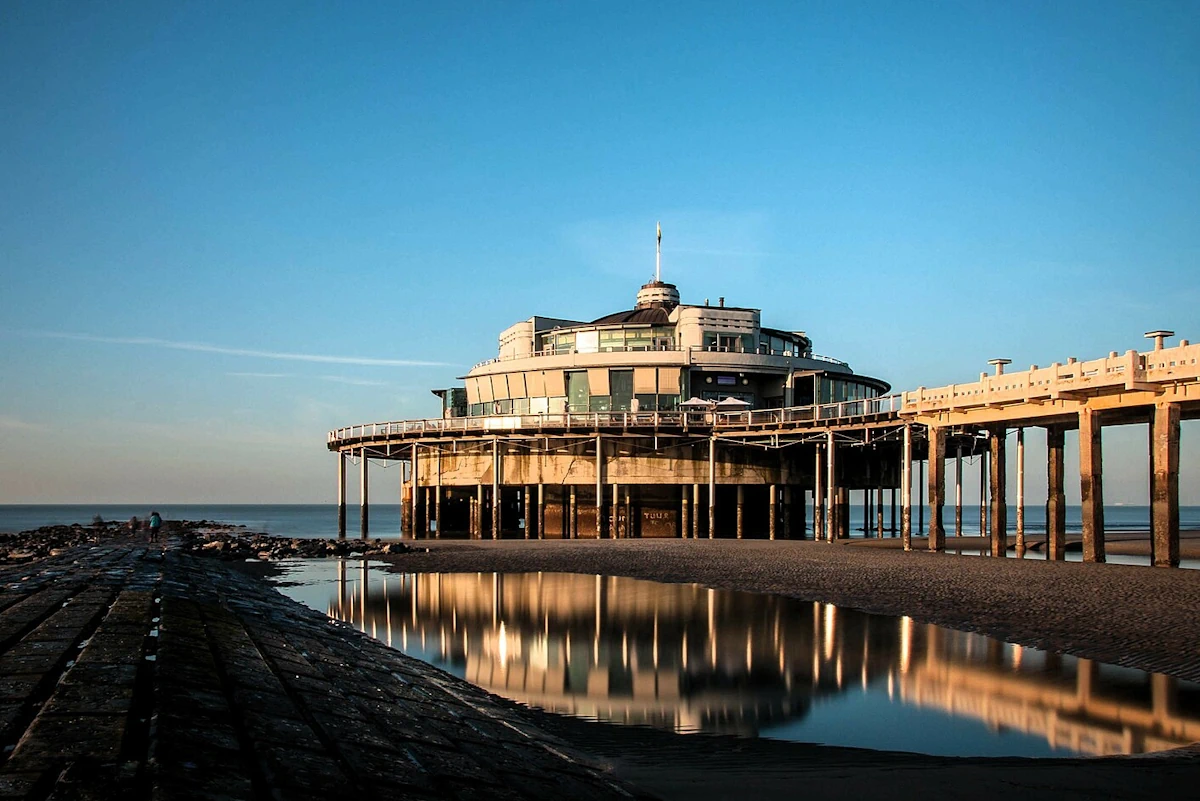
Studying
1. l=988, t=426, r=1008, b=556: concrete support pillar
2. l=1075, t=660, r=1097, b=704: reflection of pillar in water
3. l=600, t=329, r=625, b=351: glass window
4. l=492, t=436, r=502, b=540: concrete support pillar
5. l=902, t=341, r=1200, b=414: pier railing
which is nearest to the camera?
l=1075, t=660, r=1097, b=704: reflection of pillar in water

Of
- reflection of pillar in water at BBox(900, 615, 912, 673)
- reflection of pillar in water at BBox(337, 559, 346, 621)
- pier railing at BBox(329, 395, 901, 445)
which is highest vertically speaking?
pier railing at BBox(329, 395, 901, 445)

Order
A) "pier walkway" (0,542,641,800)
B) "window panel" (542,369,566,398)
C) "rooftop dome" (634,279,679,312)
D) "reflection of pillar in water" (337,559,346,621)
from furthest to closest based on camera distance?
1. "rooftop dome" (634,279,679,312)
2. "window panel" (542,369,566,398)
3. "reflection of pillar in water" (337,559,346,621)
4. "pier walkway" (0,542,641,800)

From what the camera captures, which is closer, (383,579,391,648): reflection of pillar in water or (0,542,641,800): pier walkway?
(0,542,641,800): pier walkway

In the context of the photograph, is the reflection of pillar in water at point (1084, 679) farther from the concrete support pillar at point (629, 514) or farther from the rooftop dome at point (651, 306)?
the rooftop dome at point (651, 306)

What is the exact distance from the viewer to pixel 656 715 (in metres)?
11.1

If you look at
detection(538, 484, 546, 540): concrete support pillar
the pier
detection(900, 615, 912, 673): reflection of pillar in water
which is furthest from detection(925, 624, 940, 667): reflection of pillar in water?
detection(538, 484, 546, 540): concrete support pillar

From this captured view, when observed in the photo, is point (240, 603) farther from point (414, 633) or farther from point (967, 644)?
point (967, 644)

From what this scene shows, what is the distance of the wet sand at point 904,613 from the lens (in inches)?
312

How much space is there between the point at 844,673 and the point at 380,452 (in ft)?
139

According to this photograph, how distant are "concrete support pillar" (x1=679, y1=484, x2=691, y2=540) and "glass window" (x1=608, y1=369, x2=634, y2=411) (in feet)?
17.9

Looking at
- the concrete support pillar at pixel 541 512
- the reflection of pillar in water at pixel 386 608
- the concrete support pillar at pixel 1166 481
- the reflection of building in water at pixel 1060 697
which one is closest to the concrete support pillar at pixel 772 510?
the concrete support pillar at pixel 541 512

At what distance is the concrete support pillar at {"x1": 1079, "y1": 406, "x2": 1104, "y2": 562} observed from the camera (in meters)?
26.2

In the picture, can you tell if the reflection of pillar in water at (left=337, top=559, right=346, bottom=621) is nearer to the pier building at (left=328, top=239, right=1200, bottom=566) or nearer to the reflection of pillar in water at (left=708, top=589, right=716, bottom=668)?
the reflection of pillar in water at (left=708, top=589, right=716, bottom=668)

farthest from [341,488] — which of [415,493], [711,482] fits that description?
[711,482]
